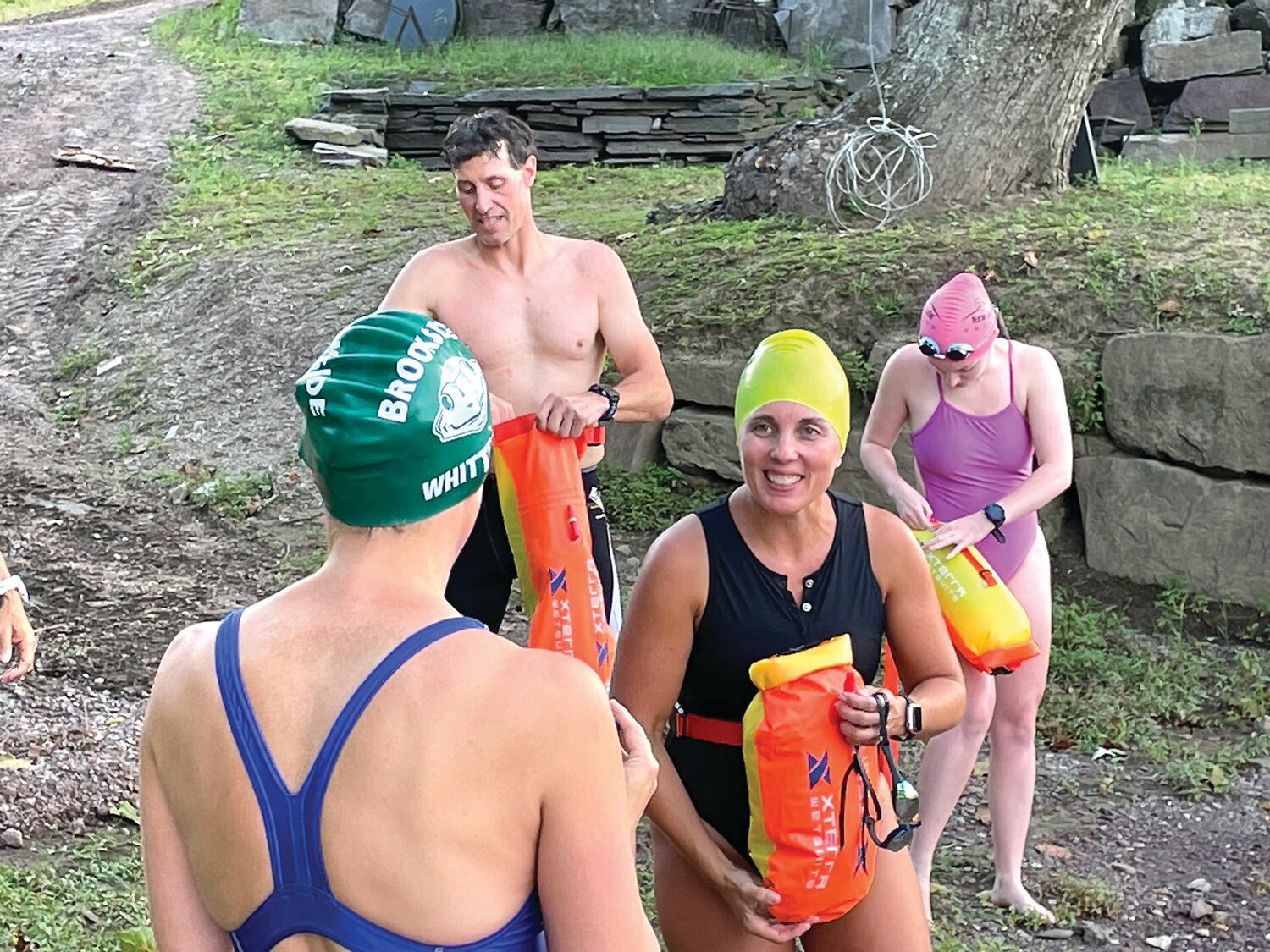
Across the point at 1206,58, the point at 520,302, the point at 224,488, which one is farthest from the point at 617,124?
the point at 520,302

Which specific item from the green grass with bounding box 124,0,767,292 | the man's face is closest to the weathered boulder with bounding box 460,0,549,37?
the green grass with bounding box 124,0,767,292

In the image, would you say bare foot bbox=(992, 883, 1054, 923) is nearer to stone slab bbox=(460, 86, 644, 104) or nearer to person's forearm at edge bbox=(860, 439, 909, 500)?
person's forearm at edge bbox=(860, 439, 909, 500)

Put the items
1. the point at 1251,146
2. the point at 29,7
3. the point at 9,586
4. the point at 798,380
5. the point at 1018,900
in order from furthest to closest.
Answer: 1. the point at 29,7
2. the point at 1251,146
3. the point at 1018,900
4. the point at 9,586
5. the point at 798,380

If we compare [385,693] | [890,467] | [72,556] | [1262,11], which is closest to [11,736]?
[72,556]

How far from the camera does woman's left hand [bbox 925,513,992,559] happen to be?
392 centimetres

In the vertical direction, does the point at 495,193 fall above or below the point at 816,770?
above

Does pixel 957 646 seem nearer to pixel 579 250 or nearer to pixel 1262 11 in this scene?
pixel 579 250

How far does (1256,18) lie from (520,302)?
1020 cm

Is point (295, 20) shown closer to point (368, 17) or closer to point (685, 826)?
point (368, 17)

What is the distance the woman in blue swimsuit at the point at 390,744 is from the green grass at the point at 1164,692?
4.09 m

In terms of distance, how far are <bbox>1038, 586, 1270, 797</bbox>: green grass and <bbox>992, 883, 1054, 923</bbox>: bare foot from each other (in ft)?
3.68

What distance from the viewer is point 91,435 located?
9305mm

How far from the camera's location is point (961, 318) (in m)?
4.20

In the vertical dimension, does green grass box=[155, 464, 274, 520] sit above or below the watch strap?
below
